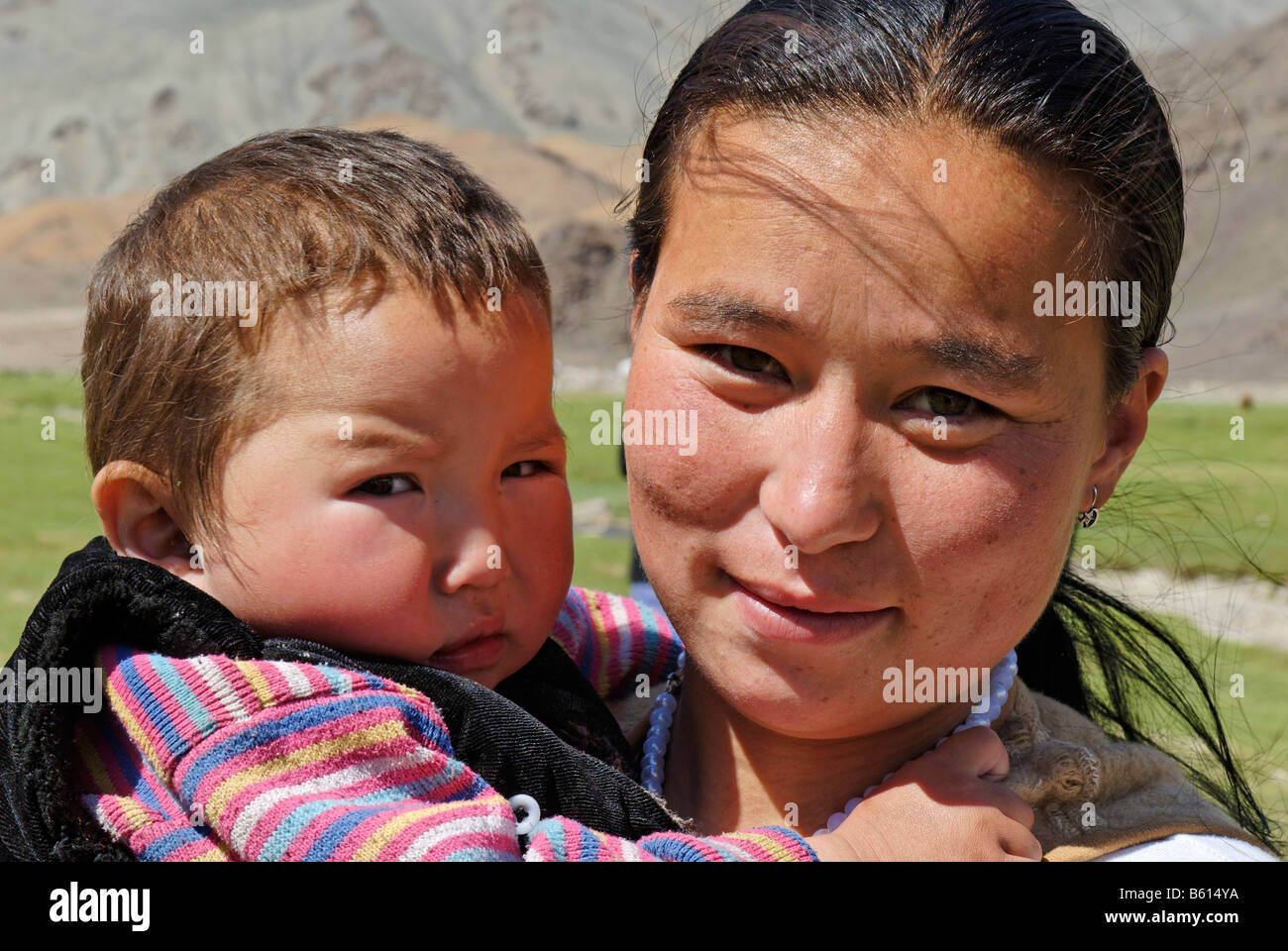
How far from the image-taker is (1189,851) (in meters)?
1.90

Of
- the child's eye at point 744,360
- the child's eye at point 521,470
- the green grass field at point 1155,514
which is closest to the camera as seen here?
the child's eye at point 744,360

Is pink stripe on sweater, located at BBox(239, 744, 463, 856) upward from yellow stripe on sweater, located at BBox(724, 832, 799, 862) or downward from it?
upward

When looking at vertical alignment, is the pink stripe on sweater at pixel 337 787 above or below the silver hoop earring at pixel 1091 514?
below

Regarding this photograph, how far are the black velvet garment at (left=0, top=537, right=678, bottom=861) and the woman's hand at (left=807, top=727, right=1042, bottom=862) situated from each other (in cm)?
30

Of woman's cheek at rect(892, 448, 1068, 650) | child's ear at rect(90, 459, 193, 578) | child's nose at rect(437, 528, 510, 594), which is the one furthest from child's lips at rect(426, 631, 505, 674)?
woman's cheek at rect(892, 448, 1068, 650)

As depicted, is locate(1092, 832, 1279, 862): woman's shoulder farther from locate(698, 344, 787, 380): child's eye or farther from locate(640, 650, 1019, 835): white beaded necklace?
locate(698, 344, 787, 380): child's eye

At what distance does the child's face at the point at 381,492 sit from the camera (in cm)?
205

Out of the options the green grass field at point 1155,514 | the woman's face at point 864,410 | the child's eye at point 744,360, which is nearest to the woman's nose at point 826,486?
the woman's face at point 864,410

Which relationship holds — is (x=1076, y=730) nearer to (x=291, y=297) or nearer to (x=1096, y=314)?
(x=1096, y=314)

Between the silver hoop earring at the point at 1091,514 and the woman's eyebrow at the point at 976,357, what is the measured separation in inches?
14.8

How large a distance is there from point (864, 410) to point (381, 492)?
76 centimetres

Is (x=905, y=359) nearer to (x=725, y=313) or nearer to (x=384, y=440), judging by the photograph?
(x=725, y=313)

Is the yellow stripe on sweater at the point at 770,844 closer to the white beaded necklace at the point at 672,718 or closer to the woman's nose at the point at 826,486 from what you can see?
the white beaded necklace at the point at 672,718

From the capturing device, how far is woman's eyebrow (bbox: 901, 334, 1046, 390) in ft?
5.93
